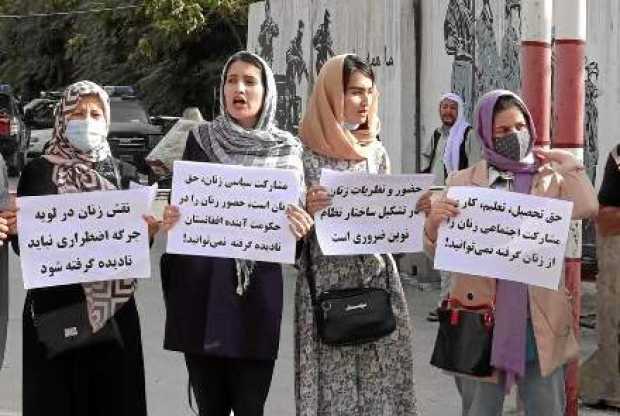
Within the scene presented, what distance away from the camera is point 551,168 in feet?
17.1

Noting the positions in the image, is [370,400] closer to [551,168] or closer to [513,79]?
[551,168]

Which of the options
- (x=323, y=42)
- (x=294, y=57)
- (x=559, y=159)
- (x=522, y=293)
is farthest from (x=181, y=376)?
(x=294, y=57)

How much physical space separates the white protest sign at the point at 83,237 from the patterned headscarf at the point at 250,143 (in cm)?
34

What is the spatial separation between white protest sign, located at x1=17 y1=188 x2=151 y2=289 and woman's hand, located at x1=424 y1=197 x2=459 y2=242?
1156mm

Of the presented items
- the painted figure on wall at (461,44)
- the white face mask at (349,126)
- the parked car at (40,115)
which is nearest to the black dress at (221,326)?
the white face mask at (349,126)

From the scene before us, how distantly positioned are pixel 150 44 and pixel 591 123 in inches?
890

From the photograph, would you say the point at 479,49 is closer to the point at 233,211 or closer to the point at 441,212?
the point at 441,212

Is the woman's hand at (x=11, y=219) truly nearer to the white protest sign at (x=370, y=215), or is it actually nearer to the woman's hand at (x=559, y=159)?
the white protest sign at (x=370, y=215)

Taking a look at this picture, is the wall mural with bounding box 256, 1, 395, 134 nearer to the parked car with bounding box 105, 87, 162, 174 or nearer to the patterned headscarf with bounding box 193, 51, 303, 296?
the parked car with bounding box 105, 87, 162, 174

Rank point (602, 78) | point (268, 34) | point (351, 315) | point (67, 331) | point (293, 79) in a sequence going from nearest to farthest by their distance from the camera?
1. point (67, 331)
2. point (351, 315)
3. point (602, 78)
4. point (293, 79)
5. point (268, 34)

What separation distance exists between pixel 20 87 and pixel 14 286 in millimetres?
36781

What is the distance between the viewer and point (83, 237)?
5195 mm

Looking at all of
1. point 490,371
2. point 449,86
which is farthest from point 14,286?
point 490,371

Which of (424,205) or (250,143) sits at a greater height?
(250,143)
